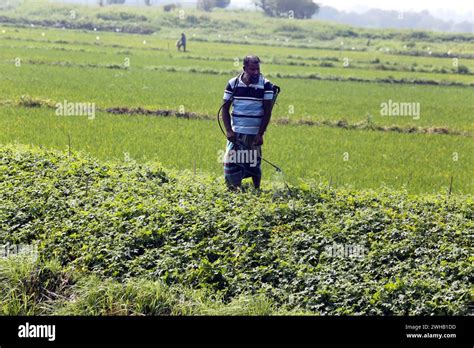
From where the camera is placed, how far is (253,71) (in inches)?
326

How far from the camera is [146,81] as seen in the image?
23.4 meters

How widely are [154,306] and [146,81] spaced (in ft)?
59.2

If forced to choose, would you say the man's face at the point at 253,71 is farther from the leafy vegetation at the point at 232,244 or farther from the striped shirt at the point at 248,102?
the leafy vegetation at the point at 232,244

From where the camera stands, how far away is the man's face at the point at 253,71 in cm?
825
